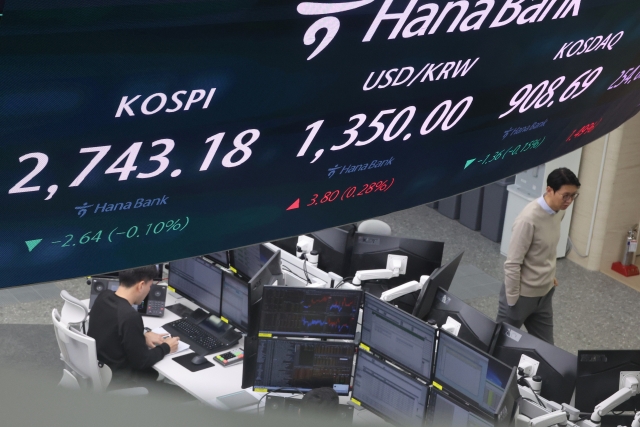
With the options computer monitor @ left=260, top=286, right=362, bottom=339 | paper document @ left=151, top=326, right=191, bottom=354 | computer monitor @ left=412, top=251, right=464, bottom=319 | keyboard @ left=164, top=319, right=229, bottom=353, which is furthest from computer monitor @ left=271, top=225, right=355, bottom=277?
computer monitor @ left=260, top=286, right=362, bottom=339

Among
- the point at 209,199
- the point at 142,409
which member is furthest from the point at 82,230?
the point at 142,409

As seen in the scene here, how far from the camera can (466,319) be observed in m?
3.96

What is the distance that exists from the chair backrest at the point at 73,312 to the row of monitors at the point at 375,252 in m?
1.38

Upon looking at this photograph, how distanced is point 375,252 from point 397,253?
139 millimetres

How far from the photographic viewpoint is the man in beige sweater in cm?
475

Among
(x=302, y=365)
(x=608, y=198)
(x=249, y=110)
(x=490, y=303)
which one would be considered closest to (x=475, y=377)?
(x=302, y=365)

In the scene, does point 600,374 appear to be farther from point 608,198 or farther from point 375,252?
point 608,198

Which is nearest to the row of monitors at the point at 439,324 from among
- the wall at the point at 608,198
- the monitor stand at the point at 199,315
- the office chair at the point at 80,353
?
the monitor stand at the point at 199,315

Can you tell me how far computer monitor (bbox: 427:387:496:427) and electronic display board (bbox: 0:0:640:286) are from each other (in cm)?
177

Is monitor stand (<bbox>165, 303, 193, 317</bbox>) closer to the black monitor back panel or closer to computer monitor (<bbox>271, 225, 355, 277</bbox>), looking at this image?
computer monitor (<bbox>271, 225, 355, 277</bbox>)

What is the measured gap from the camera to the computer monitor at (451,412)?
10.5 ft

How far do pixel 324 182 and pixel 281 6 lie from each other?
39 cm

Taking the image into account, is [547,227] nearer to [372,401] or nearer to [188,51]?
[372,401]

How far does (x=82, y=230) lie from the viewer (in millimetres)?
1192
